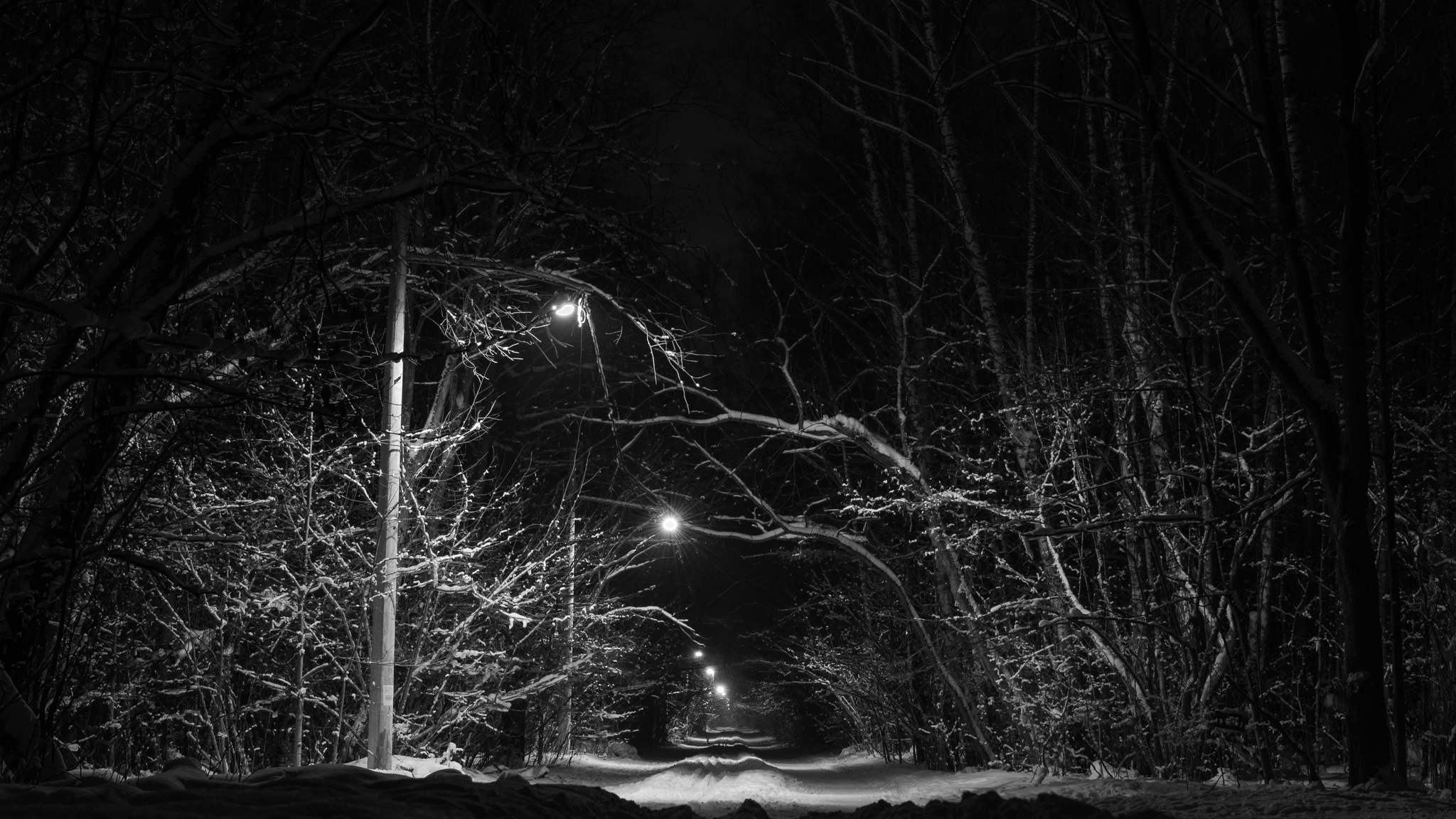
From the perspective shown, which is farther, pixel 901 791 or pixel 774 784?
pixel 774 784

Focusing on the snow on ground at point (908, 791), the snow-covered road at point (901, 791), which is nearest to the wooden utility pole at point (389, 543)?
the snow on ground at point (908, 791)

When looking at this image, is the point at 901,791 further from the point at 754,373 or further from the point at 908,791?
the point at 754,373

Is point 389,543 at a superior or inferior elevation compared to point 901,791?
superior

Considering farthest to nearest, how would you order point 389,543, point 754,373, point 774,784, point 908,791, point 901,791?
point 754,373
point 774,784
point 901,791
point 908,791
point 389,543

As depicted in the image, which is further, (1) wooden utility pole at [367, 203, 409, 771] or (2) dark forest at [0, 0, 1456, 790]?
(1) wooden utility pole at [367, 203, 409, 771]

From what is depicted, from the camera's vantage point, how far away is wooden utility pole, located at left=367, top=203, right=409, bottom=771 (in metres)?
8.88

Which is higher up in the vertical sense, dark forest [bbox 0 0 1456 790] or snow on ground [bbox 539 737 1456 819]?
dark forest [bbox 0 0 1456 790]

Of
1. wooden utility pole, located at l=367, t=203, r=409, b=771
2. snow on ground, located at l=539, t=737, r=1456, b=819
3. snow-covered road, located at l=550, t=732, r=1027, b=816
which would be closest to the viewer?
snow on ground, located at l=539, t=737, r=1456, b=819

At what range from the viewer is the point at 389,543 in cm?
955

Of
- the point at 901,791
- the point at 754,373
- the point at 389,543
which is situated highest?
the point at 754,373

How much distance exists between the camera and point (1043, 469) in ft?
39.0

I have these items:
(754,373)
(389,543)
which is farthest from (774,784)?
(754,373)

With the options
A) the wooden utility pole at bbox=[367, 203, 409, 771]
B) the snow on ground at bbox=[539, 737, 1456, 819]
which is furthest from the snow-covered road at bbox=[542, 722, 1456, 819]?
the wooden utility pole at bbox=[367, 203, 409, 771]

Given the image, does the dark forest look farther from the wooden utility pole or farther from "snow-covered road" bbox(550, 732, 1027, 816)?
"snow-covered road" bbox(550, 732, 1027, 816)
